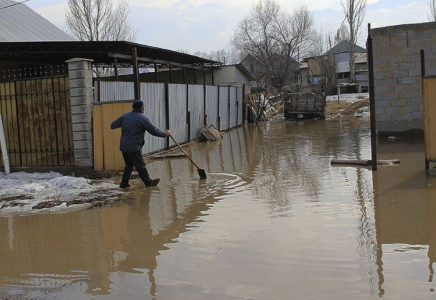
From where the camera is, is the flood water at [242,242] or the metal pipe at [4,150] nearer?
the flood water at [242,242]

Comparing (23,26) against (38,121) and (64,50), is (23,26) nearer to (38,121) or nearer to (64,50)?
(64,50)

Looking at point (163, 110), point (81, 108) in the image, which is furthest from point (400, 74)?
point (81, 108)

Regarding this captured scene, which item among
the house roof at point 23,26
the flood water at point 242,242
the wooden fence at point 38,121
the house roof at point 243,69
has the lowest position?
the flood water at point 242,242

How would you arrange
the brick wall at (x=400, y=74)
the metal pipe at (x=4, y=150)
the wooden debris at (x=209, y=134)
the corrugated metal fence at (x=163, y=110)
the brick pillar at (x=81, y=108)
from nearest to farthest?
the brick pillar at (x=81, y=108)
the corrugated metal fence at (x=163, y=110)
the metal pipe at (x=4, y=150)
the brick wall at (x=400, y=74)
the wooden debris at (x=209, y=134)

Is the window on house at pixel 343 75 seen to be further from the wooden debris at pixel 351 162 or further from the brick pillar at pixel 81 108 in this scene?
the brick pillar at pixel 81 108

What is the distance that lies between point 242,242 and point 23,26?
60.9 ft

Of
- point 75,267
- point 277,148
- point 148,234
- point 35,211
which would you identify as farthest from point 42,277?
point 277,148

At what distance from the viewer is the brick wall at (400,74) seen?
1364 centimetres

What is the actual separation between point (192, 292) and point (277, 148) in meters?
10.2

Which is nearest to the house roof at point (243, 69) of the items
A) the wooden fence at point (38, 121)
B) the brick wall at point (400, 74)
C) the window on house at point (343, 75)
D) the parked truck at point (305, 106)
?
the parked truck at point (305, 106)

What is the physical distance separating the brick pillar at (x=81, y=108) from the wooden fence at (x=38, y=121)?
0.24 metres

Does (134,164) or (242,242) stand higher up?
(134,164)

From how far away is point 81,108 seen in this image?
9453 mm

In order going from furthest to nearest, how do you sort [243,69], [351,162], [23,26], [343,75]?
[343,75]
[243,69]
[23,26]
[351,162]
